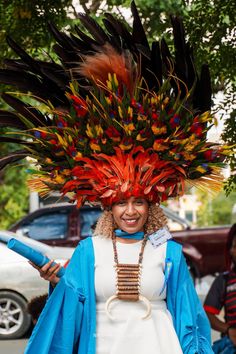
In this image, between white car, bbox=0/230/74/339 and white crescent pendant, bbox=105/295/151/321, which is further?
white car, bbox=0/230/74/339

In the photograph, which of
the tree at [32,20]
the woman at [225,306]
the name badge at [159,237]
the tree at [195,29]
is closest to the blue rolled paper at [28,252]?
the name badge at [159,237]

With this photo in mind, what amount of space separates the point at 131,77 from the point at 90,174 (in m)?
0.62

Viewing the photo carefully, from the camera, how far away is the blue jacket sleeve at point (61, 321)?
193 inches

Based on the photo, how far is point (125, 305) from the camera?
4988 mm

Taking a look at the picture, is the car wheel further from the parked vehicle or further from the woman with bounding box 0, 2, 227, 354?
the woman with bounding box 0, 2, 227, 354

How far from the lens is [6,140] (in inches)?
218

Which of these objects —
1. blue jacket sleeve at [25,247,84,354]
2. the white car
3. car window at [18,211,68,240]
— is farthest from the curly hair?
car window at [18,211,68,240]

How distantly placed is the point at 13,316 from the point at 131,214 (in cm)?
713

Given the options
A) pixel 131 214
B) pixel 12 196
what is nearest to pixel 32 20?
pixel 131 214

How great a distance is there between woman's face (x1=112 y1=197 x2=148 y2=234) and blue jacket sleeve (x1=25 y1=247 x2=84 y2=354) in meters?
0.44

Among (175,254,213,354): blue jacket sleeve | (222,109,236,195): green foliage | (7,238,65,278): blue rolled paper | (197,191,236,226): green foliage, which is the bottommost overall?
(197,191,236,226): green foliage

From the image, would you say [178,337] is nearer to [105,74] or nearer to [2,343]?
[105,74]

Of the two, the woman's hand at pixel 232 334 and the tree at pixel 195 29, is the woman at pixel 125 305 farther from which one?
the tree at pixel 195 29

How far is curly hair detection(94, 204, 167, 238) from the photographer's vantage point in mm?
5176
